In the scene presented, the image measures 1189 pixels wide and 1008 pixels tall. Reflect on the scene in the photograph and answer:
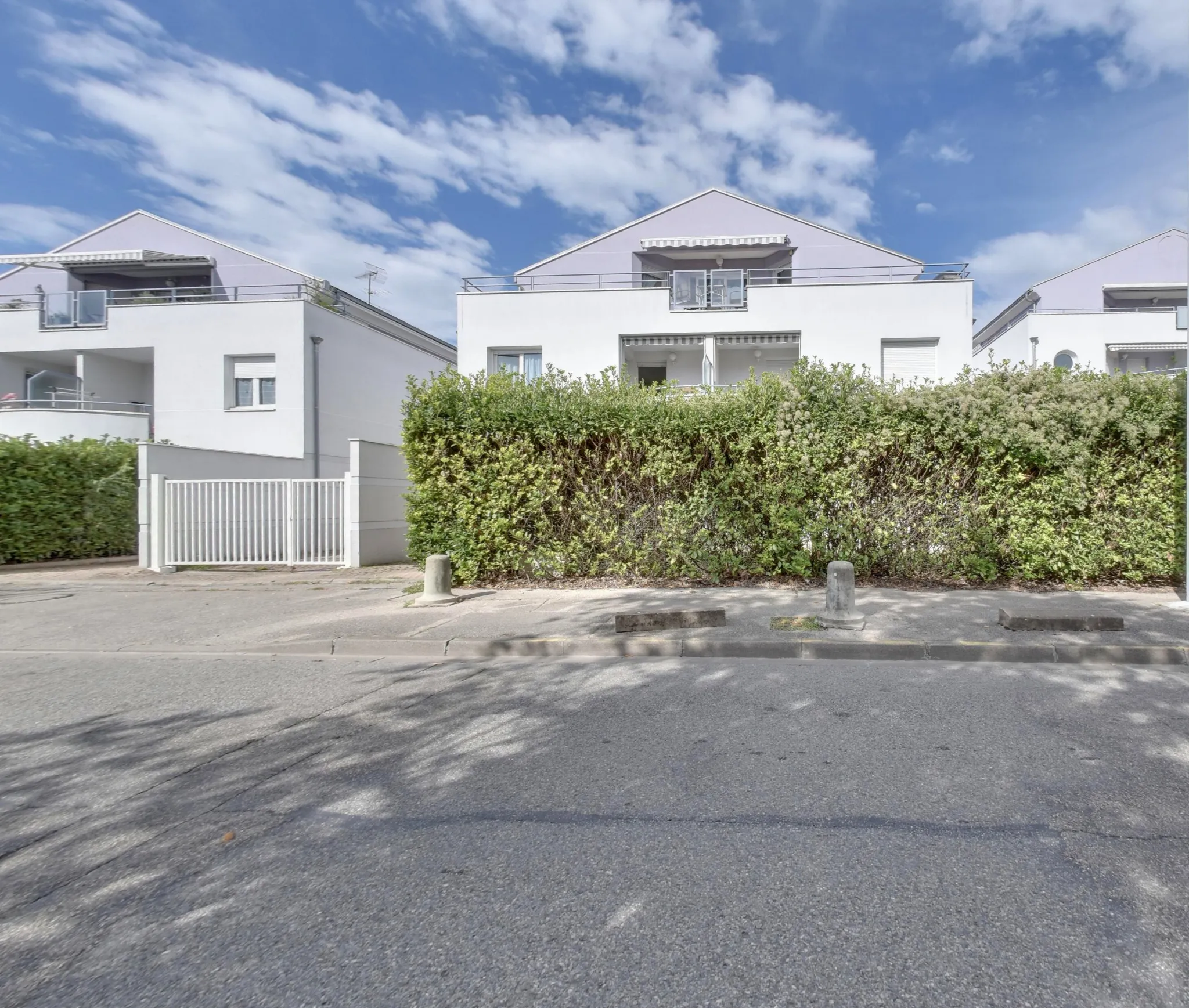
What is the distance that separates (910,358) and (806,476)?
31.7 ft

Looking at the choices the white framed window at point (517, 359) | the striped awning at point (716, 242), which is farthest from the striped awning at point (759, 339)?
the striped awning at point (716, 242)

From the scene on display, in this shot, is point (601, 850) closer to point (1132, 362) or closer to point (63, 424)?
point (63, 424)

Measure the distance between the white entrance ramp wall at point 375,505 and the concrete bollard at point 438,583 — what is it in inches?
157

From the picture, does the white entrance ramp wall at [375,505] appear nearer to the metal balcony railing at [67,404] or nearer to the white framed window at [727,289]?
the white framed window at [727,289]

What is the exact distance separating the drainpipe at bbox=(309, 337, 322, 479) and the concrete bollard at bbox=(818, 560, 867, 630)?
16.4 m

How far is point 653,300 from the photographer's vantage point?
18.8m

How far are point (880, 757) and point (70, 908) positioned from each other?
3768 mm

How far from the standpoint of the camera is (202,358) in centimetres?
2041

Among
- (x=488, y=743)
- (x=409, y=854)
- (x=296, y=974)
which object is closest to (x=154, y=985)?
(x=296, y=974)

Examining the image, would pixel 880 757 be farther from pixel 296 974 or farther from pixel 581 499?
pixel 581 499

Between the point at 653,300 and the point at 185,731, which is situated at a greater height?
the point at 653,300

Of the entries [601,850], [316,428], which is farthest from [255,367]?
[601,850]

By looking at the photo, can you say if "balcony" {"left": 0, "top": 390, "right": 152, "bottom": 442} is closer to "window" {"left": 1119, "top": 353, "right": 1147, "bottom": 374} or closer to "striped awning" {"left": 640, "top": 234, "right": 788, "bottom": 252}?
"striped awning" {"left": 640, "top": 234, "right": 788, "bottom": 252}

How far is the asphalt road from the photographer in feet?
7.02
